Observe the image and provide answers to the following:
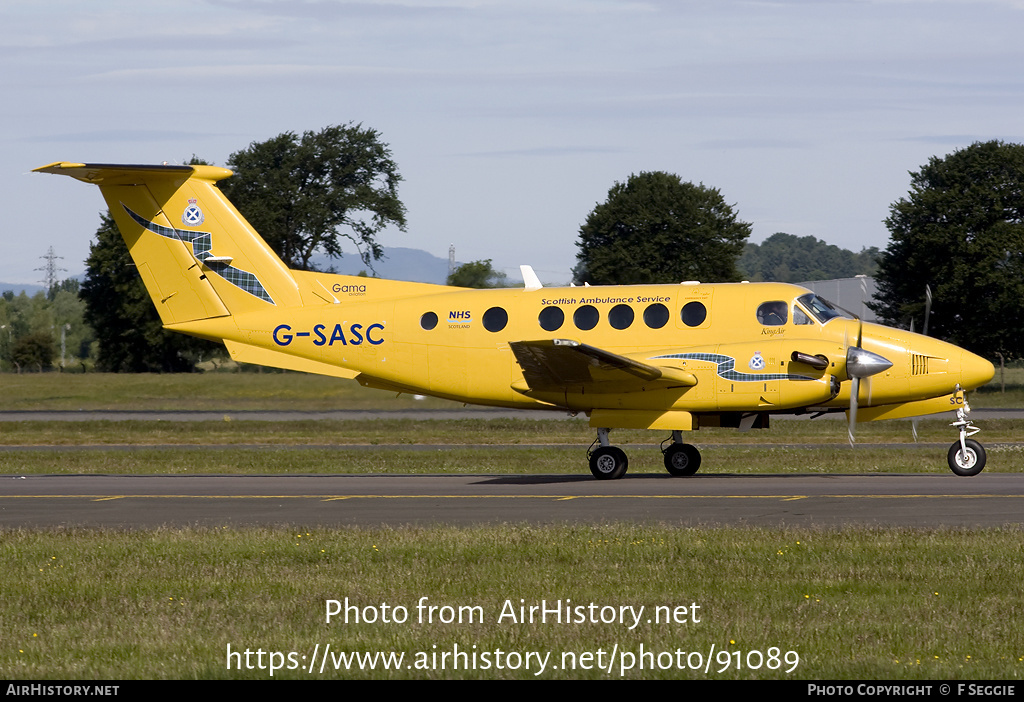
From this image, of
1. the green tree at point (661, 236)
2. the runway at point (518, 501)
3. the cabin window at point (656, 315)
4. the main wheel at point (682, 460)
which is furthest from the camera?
the green tree at point (661, 236)

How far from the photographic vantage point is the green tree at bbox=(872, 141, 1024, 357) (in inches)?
2445

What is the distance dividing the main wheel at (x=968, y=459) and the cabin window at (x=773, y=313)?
392cm

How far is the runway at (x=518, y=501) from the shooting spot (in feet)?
53.1

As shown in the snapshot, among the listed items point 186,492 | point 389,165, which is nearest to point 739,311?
point 186,492

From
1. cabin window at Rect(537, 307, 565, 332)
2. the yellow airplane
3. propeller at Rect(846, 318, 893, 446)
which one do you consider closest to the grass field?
propeller at Rect(846, 318, 893, 446)

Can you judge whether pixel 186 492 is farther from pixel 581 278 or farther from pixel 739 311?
pixel 581 278

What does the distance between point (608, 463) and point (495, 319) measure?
375 centimetres

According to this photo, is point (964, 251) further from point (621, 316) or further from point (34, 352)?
point (34, 352)

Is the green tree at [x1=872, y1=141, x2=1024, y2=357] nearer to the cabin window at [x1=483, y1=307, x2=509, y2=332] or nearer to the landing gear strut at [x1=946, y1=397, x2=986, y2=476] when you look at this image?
the landing gear strut at [x1=946, y1=397, x2=986, y2=476]

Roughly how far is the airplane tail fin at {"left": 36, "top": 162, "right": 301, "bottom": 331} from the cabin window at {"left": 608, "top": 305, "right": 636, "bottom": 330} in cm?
695

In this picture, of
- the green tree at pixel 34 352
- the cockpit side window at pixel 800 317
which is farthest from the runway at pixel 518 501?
the green tree at pixel 34 352

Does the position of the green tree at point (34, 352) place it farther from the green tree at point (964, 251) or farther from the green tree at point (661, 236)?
the green tree at point (964, 251)

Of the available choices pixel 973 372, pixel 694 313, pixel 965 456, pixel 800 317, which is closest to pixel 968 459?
pixel 965 456

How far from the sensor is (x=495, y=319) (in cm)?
2316
